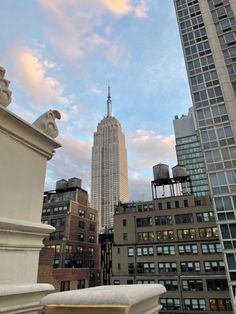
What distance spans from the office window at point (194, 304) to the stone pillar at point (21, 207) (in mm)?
44419

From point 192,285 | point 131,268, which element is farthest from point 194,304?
point 131,268

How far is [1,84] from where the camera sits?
2.29 m

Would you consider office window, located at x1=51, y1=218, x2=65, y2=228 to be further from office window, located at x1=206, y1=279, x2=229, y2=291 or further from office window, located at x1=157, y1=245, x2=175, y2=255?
office window, located at x1=206, y1=279, x2=229, y2=291

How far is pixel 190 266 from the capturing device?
41.8 meters

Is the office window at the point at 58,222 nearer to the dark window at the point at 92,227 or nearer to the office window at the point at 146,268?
the dark window at the point at 92,227

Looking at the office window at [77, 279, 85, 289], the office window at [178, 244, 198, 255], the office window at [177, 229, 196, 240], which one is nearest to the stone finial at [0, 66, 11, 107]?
the office window at [77, 279, 85, 289]

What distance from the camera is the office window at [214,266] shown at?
39.6m

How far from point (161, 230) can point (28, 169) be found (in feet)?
155

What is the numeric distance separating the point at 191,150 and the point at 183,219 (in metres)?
79.0

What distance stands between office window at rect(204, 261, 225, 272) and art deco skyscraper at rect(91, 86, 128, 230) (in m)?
131

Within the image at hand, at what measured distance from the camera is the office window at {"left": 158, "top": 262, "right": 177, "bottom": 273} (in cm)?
4288

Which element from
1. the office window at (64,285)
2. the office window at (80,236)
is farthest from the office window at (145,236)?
the office window at (64,285)

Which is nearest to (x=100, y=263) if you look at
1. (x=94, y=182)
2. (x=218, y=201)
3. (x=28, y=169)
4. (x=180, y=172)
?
(x=180, y=172)

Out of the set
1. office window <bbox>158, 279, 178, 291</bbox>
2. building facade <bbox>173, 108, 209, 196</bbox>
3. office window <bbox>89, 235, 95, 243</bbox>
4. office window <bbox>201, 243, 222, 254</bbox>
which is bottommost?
office window <bbox>158, 279, 178, 291</bbox>
